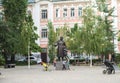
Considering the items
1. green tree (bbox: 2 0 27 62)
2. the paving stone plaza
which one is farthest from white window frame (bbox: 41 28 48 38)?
the paving stone plaza

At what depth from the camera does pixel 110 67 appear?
86.5 ft

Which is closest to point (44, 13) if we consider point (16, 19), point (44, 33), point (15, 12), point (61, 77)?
point (44, 33)

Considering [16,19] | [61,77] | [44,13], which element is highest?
[44,13]

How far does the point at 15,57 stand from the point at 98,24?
16703 millimetres

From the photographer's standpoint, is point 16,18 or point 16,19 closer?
point 16,18

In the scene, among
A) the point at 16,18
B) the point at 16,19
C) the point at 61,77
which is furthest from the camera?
the point at 16,19

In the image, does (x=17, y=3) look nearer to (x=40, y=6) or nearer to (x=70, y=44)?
(x=70, y=44)

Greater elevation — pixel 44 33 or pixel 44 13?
pixel 44 13

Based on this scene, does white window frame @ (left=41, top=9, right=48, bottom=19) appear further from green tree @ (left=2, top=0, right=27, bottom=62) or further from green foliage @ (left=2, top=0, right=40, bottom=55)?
green tree @ (left=2, top=0, right=27, bottom=62)

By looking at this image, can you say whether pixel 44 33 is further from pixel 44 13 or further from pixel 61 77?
pixel 61 77

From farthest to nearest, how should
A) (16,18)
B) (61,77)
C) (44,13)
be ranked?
(44,13), (16,18), (61,77)

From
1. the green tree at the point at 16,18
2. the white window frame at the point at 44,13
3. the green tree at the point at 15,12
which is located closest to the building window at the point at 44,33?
the white window frame at the point at 44,13

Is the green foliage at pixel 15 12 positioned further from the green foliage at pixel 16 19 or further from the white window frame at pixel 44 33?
the white window frame at pixel 44 33

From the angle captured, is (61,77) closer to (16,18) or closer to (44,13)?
(16,18)
